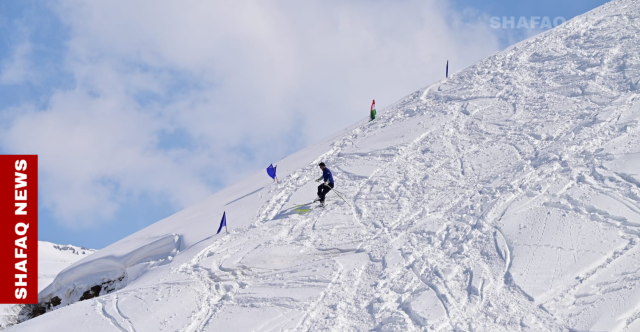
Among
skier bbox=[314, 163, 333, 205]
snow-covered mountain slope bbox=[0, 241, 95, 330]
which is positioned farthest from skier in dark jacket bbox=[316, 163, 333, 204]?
snow-covered mountain slope bbox=[0, 241, 95, 330]

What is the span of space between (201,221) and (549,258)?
902 centimetres

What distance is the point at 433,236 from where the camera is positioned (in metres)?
10.9

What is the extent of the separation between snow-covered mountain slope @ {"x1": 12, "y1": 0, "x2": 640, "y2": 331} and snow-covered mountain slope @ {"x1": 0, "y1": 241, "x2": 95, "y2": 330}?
36.1 inches

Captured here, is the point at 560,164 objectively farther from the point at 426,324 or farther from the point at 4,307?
the point at 4,307

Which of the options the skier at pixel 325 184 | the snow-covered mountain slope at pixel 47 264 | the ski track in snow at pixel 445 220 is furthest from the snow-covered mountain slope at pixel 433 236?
the snow-covered mountain slope at pixel 47 264

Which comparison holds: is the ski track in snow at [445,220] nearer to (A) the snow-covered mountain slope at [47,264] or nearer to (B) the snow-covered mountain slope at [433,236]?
(B) the snow-covered mountain slope at [433,236]

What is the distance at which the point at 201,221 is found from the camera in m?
15.1

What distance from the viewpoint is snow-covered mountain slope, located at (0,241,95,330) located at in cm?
1533

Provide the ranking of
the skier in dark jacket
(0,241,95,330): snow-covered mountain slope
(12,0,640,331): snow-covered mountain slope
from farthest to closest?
1. (0,241,95,330): snow-covered mountain slope
2. the skier in dark jacket
3. (12,0,640,331): snow-covered mountain slope

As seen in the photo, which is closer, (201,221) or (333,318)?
(333,318)

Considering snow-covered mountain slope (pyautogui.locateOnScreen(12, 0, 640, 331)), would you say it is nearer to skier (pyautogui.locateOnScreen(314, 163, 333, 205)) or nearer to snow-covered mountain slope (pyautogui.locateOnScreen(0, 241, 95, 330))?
skier (pyautogui.locateOnScreen(314, 163, 333, 205))

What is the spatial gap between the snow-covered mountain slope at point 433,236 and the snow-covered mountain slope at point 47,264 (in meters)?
0.92

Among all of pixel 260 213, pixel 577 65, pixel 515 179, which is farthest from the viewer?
pixel 577 65

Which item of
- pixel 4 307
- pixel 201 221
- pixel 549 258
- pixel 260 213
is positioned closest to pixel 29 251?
pixel 4 307
